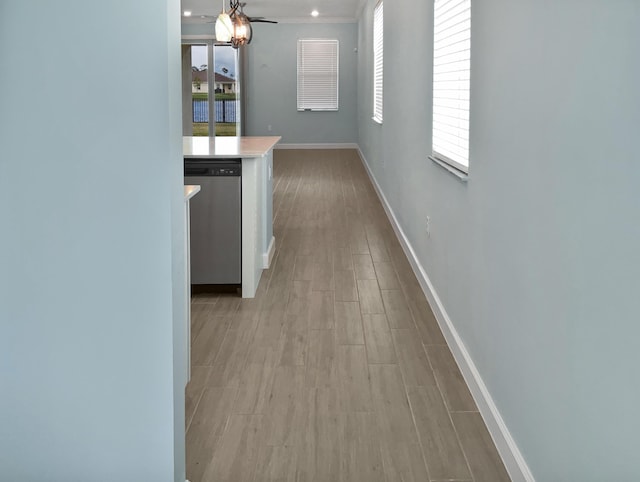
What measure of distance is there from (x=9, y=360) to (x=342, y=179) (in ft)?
27.8

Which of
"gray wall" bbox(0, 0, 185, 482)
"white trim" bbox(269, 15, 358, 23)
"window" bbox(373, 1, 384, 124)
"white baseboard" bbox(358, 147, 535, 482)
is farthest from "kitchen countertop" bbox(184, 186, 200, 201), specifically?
"white trim" bbox(269, 15, 358, 23)

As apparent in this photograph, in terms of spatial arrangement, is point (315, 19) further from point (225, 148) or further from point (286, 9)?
point (225, 148)

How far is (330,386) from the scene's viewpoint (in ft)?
10.1

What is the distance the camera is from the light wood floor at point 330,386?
94.6 inches

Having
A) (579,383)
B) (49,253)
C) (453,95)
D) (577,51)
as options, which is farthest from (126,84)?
(453,95)

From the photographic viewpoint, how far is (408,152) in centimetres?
548

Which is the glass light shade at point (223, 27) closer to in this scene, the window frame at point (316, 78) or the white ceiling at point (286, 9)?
the white ceiling at point (286, 9)

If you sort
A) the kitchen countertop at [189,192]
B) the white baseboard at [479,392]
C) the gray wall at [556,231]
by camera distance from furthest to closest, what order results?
the kitchen countertop at [189,192]
the white baseboard at [479,392]
the gray wall at [556,231]

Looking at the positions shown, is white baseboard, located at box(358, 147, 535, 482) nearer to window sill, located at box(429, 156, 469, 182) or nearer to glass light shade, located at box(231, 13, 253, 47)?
window sill, located at box(429, 156, 469, 182)

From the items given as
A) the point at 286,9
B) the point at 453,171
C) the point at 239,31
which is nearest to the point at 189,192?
the point at 453,171

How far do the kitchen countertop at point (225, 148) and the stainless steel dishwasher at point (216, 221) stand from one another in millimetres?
63

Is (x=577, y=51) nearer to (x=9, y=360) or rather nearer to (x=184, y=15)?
(x=9, y=360)

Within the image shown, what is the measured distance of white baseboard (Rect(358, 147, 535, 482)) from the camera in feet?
7.33

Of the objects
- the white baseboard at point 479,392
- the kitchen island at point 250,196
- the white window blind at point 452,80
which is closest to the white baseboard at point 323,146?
the kitchen island at point 250,196
